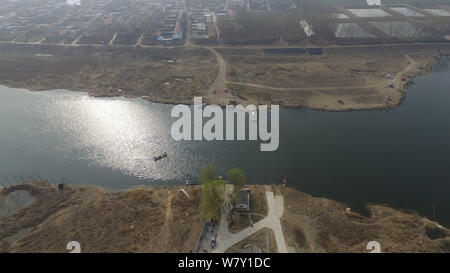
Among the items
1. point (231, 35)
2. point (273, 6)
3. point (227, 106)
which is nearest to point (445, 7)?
point (273, 6)

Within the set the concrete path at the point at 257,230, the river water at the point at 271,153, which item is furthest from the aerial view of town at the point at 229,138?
the river water at the point at 271,153

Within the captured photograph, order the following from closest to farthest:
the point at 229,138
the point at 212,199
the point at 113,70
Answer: the point at 212,199 < the point at 229,138 < the point at 113,70

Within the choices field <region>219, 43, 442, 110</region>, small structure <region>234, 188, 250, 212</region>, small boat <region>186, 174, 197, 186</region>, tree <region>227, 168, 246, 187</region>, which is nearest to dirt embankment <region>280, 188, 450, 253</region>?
small structure <region>234, 188, 250, 212</region>

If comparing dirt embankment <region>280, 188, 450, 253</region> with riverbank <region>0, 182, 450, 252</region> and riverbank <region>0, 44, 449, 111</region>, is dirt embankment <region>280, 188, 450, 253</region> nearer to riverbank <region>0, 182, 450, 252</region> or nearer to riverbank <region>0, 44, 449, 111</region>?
riverbank <region>0, 182, 450, 252</region>

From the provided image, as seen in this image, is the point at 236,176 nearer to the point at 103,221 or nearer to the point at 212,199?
the point at 212,199

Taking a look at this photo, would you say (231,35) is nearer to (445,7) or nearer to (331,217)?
(331,217)

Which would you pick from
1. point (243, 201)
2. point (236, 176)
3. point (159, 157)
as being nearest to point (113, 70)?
point (159, 157)
